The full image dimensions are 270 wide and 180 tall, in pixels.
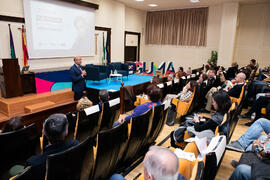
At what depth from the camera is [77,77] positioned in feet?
16.9

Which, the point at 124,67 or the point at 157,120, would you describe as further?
the point at 124,67

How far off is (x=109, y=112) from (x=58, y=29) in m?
5.74

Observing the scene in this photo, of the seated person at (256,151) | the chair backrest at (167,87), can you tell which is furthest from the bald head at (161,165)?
the chair backrest at (167,87)

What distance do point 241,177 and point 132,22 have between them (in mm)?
10961

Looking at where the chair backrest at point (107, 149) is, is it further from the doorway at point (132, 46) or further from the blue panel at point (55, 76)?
the doorway at point (132, 46)

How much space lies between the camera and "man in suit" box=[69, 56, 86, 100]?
5.11 meters

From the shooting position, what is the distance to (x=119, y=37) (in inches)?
399

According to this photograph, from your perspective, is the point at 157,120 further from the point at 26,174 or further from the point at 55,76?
the point at 55,76

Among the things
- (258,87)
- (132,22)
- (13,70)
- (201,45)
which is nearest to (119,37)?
(132,22)

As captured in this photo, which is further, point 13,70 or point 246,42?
point 246,42

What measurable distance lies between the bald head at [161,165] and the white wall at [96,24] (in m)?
6.28

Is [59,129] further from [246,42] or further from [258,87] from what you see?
[246,42]

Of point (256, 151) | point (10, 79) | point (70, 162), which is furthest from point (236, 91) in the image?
point (10, 79)

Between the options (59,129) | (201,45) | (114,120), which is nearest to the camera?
(59,129)
